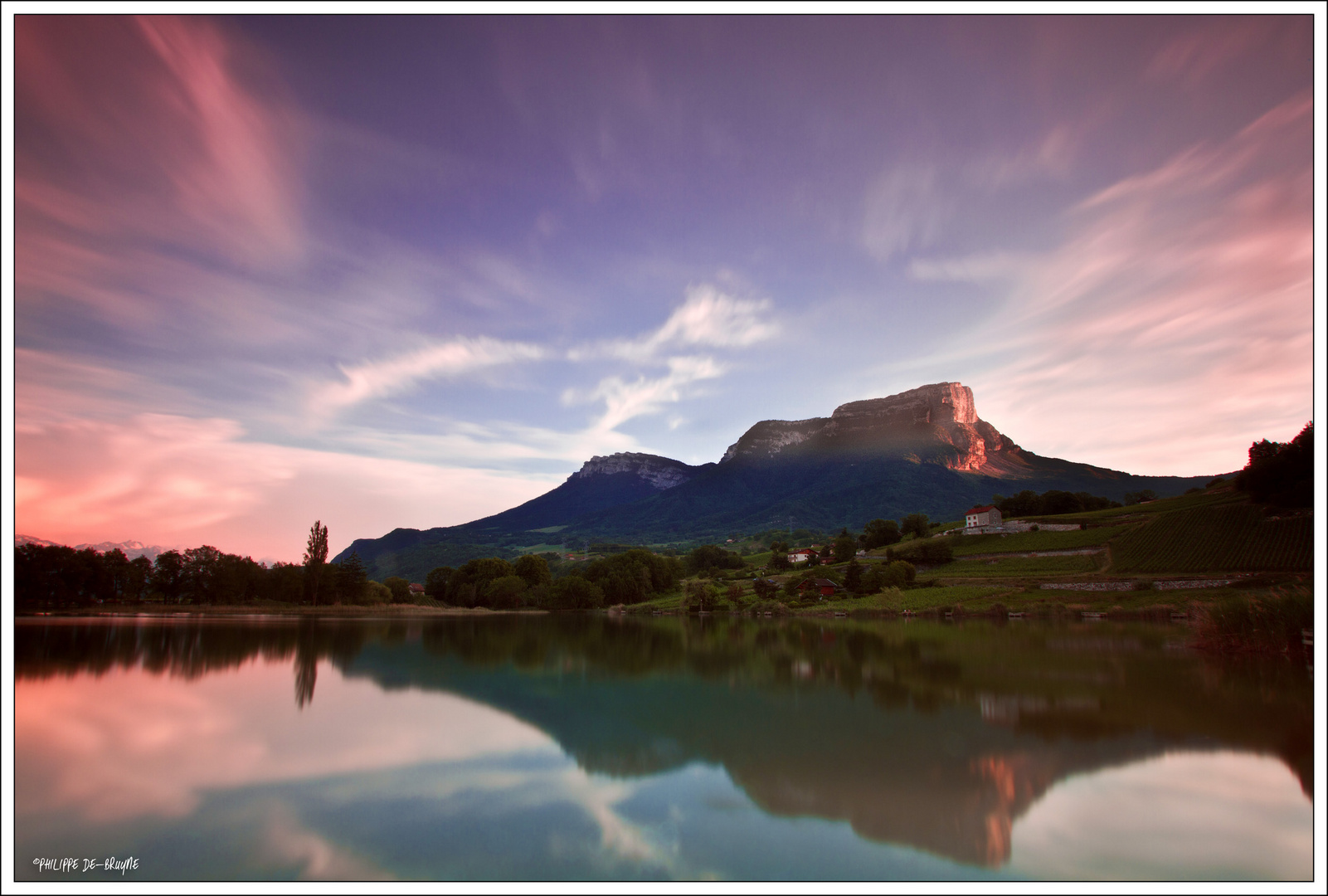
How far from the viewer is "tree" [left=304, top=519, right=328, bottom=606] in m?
67.8

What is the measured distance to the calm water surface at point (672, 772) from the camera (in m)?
6.32

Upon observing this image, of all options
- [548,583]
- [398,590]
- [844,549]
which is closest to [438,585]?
[398,590]

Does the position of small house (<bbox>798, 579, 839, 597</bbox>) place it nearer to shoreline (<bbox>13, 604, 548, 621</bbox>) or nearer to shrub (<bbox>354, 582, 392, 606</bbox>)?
shoreline (<bbox>13, 604, 548, 621</bbox>)

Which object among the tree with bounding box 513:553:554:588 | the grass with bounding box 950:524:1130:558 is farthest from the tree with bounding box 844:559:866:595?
the tree with bounding box 513:553:554:588

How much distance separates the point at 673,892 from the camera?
528 cm

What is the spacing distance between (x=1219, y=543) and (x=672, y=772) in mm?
67048

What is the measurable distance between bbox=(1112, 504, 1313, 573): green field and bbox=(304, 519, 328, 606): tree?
278 ft

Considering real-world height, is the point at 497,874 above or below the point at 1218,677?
above

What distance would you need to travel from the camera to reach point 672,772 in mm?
9219

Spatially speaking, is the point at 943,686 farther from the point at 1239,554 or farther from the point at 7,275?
the point at 1239,554

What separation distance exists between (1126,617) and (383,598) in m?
78.7

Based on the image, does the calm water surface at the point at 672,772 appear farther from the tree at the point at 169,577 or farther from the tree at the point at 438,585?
the tree at the point at 438,585

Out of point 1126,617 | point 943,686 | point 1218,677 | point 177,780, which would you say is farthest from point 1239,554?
point 177,780

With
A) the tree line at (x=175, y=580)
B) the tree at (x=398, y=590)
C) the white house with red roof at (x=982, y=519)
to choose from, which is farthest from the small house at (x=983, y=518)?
the tree line at (x=175, y=580)
